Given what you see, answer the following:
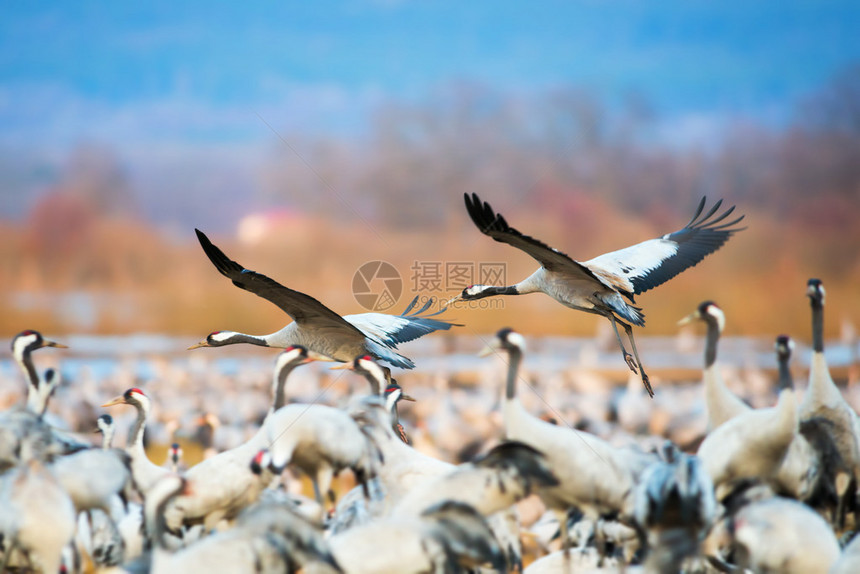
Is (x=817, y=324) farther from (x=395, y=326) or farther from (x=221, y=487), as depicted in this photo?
(x=221, y=487)

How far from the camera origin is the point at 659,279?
5.71m

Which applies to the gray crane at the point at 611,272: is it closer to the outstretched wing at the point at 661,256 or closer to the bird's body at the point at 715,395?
the outstretched wing at the point at 661,256

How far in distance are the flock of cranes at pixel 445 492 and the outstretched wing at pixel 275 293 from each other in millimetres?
21

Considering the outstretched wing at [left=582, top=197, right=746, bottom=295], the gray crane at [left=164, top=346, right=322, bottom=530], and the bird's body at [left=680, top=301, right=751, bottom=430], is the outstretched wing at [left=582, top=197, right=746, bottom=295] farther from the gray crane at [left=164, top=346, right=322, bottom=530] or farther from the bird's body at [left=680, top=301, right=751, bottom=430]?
the gray crane at [left=164, top=346, right=322, bottom=530]

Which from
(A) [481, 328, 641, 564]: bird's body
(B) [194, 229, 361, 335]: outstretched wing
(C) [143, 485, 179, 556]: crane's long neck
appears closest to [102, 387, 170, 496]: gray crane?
(B) [194, 229, 361, 335]: outstretched wing

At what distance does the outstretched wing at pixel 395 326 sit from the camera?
5559 mm

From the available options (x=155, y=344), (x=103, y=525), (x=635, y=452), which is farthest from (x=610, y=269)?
(x=155, y=344)

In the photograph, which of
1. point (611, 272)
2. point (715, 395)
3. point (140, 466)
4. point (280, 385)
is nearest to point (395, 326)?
point (611, 272)

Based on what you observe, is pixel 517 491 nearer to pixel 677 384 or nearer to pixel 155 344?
pixel 677 384

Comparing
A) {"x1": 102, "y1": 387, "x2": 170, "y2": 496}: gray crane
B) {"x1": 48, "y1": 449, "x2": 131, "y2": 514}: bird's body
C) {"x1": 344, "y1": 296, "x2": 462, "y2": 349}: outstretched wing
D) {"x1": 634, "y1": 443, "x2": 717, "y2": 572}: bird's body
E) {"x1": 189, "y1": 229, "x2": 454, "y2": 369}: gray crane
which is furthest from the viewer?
{"x1": 344, "y1": 296, "x2": 462, "y2": 349}: outstretched wing

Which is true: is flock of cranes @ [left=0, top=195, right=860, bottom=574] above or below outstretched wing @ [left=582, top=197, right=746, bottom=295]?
below

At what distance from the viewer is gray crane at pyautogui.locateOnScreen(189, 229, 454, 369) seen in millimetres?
4316

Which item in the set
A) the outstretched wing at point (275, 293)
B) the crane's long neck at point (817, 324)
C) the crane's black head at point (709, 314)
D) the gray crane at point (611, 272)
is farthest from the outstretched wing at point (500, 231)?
the crane's long neck at point (817, 324)

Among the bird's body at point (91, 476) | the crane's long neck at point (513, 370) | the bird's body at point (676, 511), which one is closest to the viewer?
the bird's body at point (676, 511)
